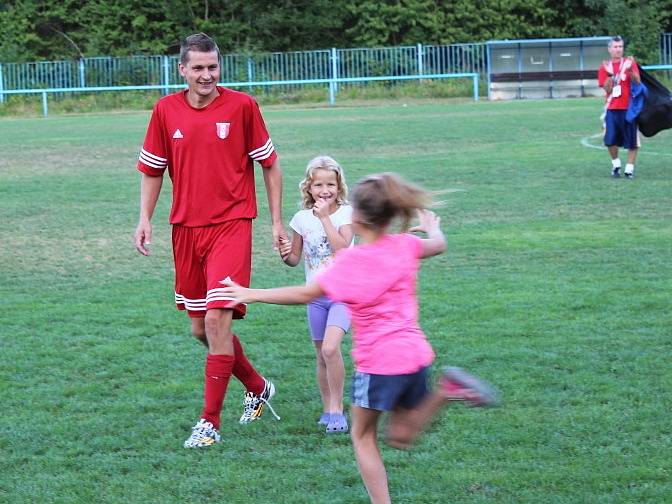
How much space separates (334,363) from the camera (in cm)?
559

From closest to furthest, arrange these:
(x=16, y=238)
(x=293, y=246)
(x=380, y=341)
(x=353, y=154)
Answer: (x=380, y=341), (x=293, y=246), (x=16, y=238), (x=353, y=154)

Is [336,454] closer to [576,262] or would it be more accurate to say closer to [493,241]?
[576,262]

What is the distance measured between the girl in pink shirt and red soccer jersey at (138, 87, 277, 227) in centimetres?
154

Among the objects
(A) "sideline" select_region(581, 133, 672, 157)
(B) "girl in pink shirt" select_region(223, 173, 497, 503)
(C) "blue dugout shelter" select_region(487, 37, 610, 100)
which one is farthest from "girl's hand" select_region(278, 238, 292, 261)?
(C) "blue dugout shelter" select_region(487, 37, 610, 100)

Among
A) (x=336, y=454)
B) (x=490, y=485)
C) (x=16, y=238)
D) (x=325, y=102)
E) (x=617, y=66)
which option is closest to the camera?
(x=490, y=485)

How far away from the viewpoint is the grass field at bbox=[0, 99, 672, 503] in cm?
499

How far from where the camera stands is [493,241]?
1136 cm

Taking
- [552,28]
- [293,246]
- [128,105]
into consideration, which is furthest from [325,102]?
[293,246]

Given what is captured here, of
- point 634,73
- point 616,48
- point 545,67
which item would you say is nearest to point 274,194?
point 634,73

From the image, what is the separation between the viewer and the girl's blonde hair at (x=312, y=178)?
557cm

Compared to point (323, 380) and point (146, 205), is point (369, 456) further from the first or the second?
point (146, 205)

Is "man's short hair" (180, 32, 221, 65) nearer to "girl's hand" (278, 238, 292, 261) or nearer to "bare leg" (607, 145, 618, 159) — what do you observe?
"girl's hand" (278, 238, 292, 261)

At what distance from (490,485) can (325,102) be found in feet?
117

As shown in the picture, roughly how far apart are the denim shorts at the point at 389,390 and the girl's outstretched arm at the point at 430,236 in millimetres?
430
